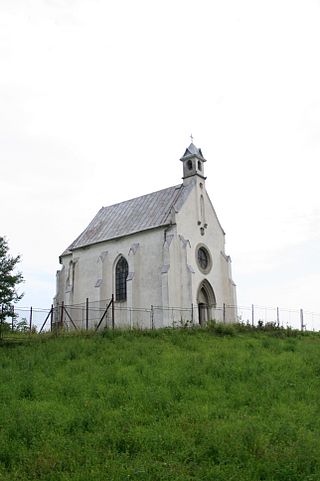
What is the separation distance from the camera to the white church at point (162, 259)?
98.7 ft

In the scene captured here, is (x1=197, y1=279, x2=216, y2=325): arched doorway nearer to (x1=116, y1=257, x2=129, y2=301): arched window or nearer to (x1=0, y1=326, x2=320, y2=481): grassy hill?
(x1=116, y1=257, x2=129, y2=301): arched window

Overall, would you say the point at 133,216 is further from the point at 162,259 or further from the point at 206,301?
the point at 206,301

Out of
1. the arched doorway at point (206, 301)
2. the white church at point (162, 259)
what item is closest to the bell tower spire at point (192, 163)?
the white church at point (162, 259)

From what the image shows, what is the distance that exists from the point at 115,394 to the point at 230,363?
16.0 ft

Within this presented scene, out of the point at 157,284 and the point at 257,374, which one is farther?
the point at 157,284

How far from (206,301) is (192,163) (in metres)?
9.75

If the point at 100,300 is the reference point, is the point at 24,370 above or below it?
below

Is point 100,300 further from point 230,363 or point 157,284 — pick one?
point 230,363

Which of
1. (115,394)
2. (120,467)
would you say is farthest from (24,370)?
(120,467)

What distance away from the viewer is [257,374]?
48.9 ft

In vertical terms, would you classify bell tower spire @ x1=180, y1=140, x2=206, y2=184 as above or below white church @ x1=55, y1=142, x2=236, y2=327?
above

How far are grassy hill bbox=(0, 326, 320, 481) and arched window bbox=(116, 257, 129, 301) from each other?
1366 centimetres

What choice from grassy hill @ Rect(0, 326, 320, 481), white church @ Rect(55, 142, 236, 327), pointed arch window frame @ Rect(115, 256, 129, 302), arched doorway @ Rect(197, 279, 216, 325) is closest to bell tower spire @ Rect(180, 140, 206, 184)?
white church @ Rect(55, 142, 236, 327)

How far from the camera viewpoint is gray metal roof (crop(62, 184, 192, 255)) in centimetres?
3266
